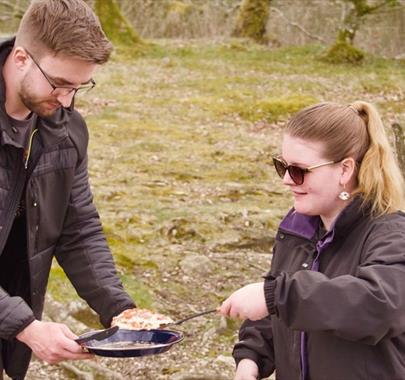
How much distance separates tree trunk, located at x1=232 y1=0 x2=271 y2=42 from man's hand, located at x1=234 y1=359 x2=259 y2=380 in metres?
17.4

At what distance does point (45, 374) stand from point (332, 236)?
2.46 m

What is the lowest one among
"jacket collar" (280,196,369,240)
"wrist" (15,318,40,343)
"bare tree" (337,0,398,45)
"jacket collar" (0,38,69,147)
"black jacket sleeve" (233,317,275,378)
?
"bare tree" (337,0,398,45)

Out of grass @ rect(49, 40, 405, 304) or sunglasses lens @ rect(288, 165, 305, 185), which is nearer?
sunglasses lens @ rect(288, 165, 305, 185)

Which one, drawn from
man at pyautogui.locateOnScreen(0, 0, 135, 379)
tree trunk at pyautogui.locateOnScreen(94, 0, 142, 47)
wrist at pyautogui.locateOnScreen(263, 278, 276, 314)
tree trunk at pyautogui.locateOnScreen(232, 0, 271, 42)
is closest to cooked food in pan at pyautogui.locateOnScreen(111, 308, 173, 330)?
man at pyautogui.locateOnScreen(0, 0, 135, 379)

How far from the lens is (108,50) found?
3.15 metres

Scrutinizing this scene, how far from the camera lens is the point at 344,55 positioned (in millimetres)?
16703

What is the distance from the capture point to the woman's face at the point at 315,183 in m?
2.91

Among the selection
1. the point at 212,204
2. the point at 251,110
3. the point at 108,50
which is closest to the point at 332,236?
the point at 108,50

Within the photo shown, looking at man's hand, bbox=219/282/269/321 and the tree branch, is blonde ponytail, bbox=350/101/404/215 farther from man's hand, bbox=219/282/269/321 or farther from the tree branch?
the tree branch

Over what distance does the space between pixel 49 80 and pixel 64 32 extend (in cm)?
19

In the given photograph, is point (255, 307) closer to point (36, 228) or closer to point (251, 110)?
point (36, 228)

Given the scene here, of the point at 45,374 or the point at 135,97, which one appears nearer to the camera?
the point at 45,374

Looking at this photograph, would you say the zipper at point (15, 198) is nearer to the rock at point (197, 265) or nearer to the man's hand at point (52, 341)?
the man's hand at point (52, 341)

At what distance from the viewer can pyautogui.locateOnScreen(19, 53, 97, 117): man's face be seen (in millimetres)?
3129
